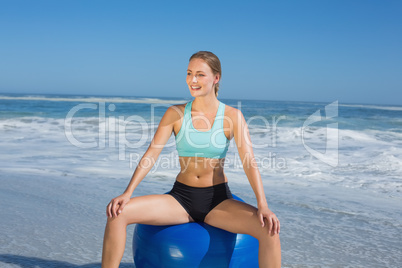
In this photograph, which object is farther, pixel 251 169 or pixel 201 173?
pixel 201 173

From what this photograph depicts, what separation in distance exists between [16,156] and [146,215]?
5.85 metres

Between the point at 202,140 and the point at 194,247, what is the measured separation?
0.64 m

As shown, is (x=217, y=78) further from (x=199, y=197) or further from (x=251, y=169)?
(x=199, y=197)

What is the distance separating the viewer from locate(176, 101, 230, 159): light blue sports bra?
240cm

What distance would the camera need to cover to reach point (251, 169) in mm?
2273

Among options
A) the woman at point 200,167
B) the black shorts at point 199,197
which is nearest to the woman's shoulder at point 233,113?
the woman at point 200,167

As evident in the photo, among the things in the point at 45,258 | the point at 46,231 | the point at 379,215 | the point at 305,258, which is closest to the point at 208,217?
the point at 305,258

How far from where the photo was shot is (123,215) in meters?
2.08

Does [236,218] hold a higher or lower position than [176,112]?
lower

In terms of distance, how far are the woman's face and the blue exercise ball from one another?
0.81 metres

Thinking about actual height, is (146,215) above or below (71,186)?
above

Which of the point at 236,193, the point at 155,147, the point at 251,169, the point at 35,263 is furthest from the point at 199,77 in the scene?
the point at 236,193

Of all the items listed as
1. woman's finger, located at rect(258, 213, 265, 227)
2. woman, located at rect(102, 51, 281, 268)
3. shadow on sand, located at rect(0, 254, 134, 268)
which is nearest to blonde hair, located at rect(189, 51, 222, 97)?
woman, located at rect(102, 51, 281, 268)

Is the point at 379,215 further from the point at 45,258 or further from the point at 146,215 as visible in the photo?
the point at 45,258
